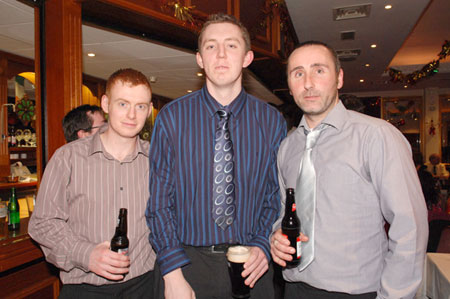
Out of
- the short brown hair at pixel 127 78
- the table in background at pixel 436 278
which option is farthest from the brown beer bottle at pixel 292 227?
the table in background at pixel 436 278

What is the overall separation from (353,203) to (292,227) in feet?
0.97

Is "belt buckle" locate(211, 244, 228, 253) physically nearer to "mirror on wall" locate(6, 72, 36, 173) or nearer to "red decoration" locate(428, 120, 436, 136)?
"mirror on wall" locate(6, 72, 36, 173)

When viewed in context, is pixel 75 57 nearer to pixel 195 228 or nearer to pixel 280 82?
pixel 195 228

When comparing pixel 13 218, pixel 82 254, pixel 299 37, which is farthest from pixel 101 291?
pixel 299 37

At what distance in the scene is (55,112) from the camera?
110 inches

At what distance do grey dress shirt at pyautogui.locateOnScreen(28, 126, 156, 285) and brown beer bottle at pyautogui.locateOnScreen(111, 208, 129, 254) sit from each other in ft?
0.38

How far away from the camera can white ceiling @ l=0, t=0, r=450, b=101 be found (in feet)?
12.2

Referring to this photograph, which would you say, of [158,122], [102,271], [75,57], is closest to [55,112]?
[75,57]

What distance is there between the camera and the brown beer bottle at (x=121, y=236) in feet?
4.97

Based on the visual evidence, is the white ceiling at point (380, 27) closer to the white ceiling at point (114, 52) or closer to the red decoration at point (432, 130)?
the white ceiling at point (114, 52)

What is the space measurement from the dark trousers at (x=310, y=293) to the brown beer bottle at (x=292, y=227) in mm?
134

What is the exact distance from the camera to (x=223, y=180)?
64.0 inches

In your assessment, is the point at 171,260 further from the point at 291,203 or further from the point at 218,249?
the point at 291,203

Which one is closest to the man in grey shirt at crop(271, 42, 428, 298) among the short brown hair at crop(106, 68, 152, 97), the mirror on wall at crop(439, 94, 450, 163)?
the short brown hair at crop(106, 68, 152, 97)
